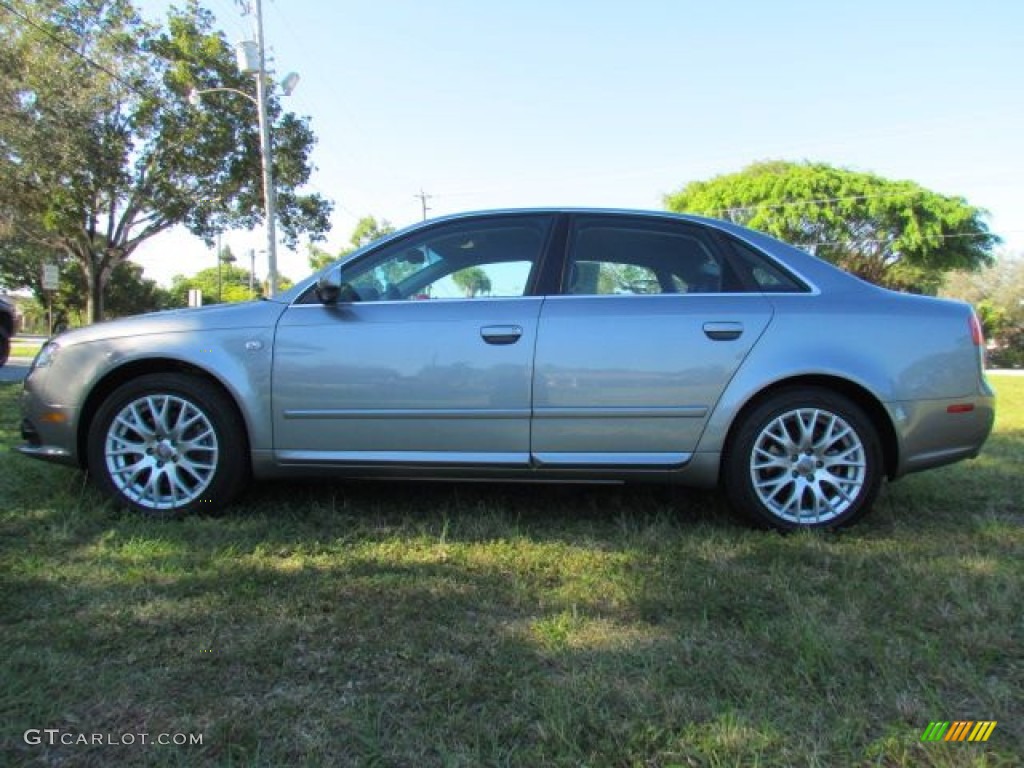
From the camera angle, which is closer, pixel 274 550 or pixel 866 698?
pixel 866 698

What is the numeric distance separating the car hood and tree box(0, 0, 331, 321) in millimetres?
18264

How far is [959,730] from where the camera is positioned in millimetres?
1930

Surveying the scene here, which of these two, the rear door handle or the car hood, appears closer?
the rear door handle

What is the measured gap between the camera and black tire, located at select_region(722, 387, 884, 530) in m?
3.48

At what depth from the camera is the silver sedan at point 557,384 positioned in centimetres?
346

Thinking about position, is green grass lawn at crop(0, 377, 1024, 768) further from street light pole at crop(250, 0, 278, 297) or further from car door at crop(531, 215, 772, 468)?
street light pole at crop(250, 0, 278, 297)

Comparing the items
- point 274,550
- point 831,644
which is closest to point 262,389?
point 274,550

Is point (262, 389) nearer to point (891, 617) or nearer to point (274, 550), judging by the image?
point (274, 550)

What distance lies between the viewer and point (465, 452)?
3.53 m

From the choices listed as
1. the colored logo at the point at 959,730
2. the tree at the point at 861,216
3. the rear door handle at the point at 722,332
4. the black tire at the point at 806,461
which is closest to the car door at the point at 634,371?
the rear door handle at the point at 722,332

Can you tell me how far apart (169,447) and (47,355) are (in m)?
0.83

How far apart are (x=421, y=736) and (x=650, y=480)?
190cm
